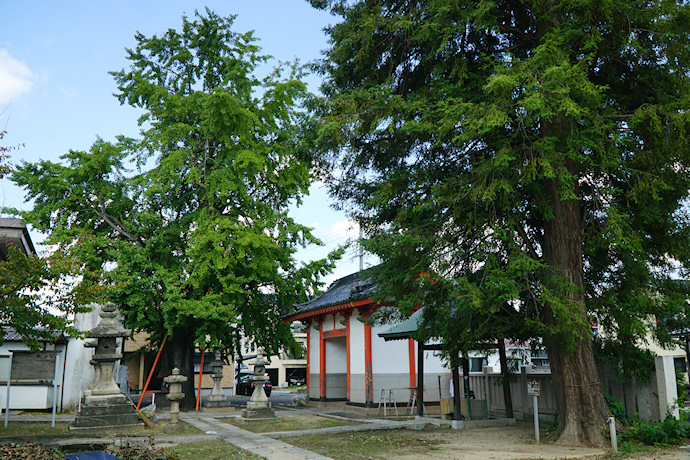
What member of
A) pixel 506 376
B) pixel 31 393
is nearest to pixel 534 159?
pixel 506 376

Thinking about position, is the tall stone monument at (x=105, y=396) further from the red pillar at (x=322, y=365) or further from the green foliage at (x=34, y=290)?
the red pillar at (x=322, y=365)

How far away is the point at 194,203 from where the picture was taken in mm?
22047

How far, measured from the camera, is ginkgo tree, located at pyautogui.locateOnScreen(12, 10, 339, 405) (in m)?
19.0

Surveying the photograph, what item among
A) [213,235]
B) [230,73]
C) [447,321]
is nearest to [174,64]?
[230,73]

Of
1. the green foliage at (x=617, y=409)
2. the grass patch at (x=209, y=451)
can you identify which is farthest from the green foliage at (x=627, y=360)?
the grass patch at (x=209, y=451)

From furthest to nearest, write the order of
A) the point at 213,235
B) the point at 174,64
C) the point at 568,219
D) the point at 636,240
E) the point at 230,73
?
the point at 174,64
the point at 230,73
the point at 213,235
the point at 568,219
the point at 636,240

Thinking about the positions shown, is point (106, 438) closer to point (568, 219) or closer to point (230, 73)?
point (568, 219)

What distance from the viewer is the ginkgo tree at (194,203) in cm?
Result: 1897

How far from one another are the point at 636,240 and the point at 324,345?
15590 millimetres

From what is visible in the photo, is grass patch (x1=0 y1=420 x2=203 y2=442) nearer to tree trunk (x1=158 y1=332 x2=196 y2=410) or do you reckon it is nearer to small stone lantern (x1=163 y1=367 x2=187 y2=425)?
small stone lantern (x1=163 y1=367 x2=187 y2=425)

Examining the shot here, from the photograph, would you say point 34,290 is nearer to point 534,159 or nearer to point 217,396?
point 534,159

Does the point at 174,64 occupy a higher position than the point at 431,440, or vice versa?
the point at 174,64

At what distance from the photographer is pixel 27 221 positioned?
62.4 feet

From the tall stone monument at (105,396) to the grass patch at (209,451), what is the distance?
3659 millimetres
